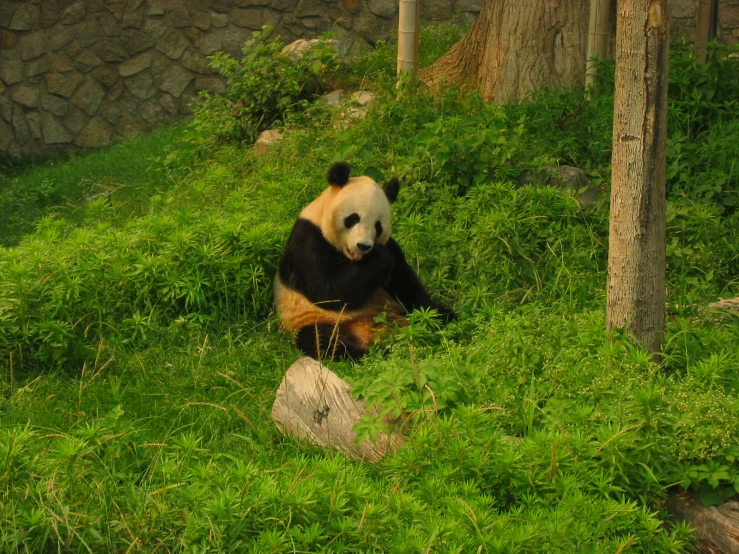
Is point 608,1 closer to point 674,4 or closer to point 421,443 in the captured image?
point 674,4

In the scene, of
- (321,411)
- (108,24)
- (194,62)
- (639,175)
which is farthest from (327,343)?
(108,24)

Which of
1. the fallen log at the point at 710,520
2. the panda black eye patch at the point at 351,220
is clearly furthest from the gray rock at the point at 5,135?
the fallen log at the point at 710,520

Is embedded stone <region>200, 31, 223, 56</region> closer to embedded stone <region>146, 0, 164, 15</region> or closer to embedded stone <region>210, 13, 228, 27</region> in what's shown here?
embedded stone <region>210, 13, 228, 27</region>

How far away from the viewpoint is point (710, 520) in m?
3.17

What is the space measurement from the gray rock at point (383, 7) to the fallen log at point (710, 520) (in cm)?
857

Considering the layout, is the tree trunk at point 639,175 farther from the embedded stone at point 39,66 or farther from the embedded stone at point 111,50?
the embedded stone at point 39,66

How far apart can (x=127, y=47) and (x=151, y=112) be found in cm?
79

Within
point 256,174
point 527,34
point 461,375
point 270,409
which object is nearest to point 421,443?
point 461,375

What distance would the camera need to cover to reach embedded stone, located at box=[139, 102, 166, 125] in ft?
34.8

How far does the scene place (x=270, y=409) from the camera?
13.8 ft

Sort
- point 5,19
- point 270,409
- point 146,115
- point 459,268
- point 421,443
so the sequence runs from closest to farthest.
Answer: point 421,443, point 270,409, point 459,268, point 5,19, point 146,115

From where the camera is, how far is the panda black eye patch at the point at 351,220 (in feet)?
15.6

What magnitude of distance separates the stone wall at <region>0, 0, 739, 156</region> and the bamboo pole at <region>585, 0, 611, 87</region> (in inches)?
140

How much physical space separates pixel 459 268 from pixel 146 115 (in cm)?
646
